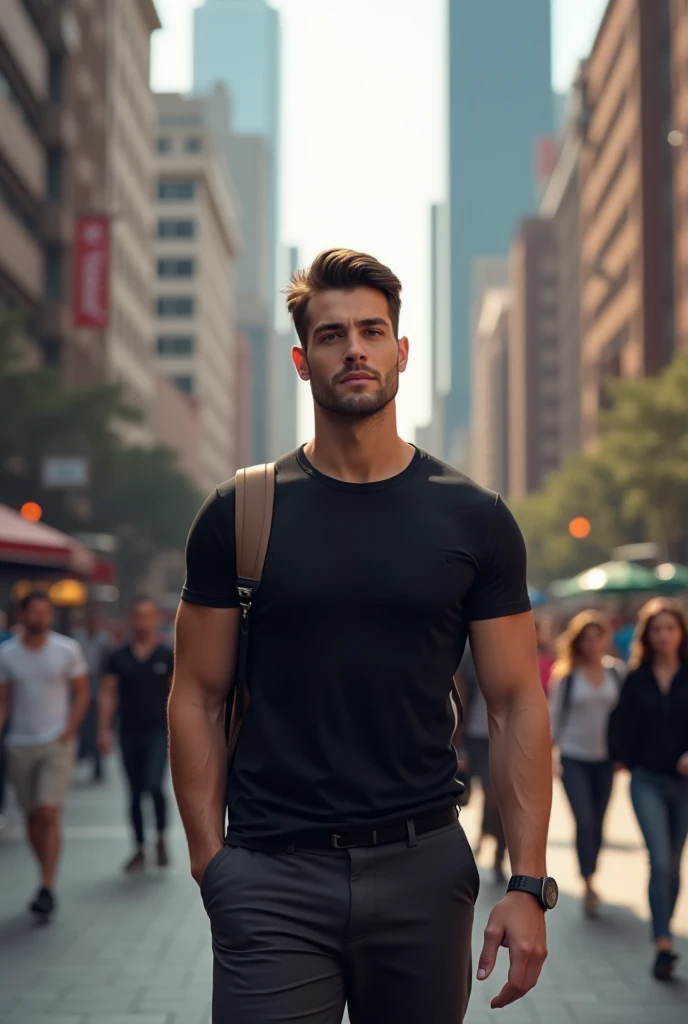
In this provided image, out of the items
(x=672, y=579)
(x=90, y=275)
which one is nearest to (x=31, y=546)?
(x=672, y=579)

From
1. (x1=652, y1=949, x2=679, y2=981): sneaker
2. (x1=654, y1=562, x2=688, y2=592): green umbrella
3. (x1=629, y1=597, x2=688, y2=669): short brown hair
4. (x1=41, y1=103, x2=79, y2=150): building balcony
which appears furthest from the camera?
(x1=41, y1=103, x2=79, y2=150): building balcony

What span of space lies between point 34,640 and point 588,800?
147 inches

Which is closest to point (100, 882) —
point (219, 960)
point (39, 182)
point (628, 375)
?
point (219, 960)

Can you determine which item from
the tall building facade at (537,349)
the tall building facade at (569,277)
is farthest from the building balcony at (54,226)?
the tall building facade at (537,349)

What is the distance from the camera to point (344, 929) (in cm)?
312

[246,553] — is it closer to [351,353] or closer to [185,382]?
[351,353]

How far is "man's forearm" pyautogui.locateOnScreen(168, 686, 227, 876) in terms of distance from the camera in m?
3.22

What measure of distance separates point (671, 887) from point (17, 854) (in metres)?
6.24

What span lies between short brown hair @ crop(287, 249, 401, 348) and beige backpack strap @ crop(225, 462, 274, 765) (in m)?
0.35

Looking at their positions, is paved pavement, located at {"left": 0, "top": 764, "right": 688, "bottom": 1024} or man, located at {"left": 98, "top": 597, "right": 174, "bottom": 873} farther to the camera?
man, located at {"left": 98, "top": 597, "right": 174, "bottom": 873}

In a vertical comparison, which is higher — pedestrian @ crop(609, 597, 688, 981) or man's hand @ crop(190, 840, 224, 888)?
man's hand @ crop(190, 840, 224, 888)

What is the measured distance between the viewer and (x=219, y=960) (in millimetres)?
3143

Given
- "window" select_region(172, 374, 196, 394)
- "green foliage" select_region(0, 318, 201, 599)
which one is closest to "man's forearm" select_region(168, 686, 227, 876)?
"green foliage" select_region(0, 318, 201, 599)

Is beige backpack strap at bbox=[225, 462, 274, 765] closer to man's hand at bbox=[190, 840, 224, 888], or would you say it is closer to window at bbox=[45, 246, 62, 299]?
man's hand at bbox=[190, 840, 224, 888]
